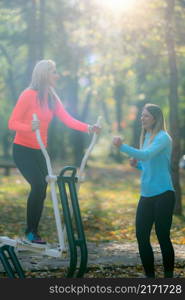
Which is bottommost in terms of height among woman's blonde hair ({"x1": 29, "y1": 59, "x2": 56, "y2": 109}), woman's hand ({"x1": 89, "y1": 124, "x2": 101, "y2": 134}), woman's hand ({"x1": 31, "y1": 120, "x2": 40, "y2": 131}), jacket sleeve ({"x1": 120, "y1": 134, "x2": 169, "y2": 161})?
jacket sleeve ({"x1": 120, "y1": 134, "x2": 169, "y2": 161})

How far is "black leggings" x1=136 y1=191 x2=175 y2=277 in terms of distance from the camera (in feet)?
19.9

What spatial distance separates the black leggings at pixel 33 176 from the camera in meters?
6.33

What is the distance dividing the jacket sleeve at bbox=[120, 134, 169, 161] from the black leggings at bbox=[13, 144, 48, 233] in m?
1.05

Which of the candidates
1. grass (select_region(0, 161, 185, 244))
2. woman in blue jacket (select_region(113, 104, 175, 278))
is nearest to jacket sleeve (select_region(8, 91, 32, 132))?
woman in blue jacket (select_region(113, 104, 175, 278))

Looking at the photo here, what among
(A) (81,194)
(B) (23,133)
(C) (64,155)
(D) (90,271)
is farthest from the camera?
(C) (64,155)

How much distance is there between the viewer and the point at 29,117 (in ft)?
20.8

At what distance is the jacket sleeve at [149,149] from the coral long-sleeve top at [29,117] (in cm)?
76

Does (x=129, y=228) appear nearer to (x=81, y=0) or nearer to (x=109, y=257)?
(x=109, y=257)

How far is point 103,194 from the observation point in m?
17.5

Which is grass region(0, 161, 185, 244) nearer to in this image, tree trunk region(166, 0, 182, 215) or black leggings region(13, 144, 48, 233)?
tree trunk region(166, 0, 182, 215)

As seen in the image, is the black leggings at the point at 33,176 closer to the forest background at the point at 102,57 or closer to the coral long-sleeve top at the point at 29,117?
the coral long-sleeve top at the point at 29,117

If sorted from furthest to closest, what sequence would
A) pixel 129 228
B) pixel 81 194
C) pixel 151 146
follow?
pixel 81 194 < pixel 129 228 < pixel 151 146

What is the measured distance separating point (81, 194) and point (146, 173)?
1109 centimetres

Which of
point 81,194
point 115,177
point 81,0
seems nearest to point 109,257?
point 81,194
